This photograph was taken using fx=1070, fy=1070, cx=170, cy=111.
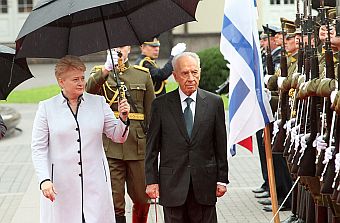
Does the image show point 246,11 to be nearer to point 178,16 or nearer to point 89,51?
point 178,16

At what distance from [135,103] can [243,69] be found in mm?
1117

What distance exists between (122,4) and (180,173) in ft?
4.51

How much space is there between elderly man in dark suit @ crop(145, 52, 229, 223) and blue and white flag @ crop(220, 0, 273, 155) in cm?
147

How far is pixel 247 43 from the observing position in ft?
30.5

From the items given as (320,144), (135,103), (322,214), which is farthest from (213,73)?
(320,144)

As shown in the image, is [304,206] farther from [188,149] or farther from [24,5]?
[24,5]

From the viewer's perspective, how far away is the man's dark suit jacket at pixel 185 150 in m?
7.81

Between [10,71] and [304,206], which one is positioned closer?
[10,71]

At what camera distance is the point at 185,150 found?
7832 mm

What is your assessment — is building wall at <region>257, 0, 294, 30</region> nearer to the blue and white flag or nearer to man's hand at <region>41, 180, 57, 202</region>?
the blue and white flag

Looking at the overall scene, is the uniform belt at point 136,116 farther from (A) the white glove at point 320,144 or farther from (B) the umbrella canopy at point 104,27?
(A) the white glove at point 320,144

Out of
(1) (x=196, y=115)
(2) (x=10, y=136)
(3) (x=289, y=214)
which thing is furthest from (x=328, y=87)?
(2) (x=10, y=136)

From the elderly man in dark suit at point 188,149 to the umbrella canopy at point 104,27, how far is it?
1.72 feet

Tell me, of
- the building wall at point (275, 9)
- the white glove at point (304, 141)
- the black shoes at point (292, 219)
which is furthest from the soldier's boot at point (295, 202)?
the building wall at point (275, 9)
